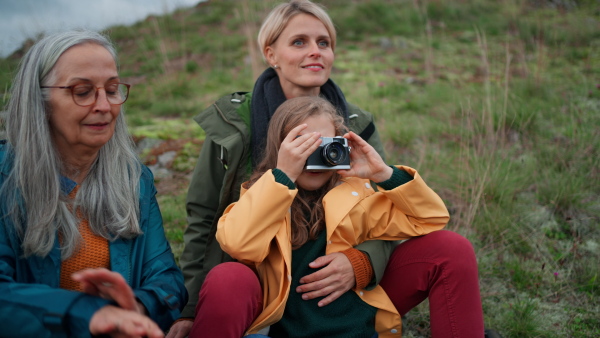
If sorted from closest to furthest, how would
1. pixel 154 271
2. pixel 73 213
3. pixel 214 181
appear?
pixel 73 213
pixel 154 271
pixel 214 181

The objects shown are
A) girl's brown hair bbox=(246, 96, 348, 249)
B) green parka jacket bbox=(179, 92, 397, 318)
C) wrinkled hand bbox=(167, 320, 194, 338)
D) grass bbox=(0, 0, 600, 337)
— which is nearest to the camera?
girl's brown hair bbox=(246, 96, 348, 249)

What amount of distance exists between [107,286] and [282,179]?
774mm

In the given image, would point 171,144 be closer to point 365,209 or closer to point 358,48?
point 365,209

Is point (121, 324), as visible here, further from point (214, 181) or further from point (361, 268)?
point (214, 181)

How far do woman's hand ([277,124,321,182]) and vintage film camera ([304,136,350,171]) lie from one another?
4cm

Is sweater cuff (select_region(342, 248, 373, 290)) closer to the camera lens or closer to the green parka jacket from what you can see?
the camera lens

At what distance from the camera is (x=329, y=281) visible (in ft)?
6.43

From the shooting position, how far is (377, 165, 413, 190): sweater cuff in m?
2.03

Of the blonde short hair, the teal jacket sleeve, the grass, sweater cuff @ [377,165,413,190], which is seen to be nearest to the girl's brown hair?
sweater cuff @ [377,165,413,190]

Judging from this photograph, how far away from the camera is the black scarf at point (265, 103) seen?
246 centimetres

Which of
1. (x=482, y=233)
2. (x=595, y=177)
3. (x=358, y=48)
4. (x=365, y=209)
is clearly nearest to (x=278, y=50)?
(x=365, y=209)

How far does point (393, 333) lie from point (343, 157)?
79cm

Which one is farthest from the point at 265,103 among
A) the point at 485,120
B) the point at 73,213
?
the point at 485,120

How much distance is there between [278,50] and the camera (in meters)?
2.68
